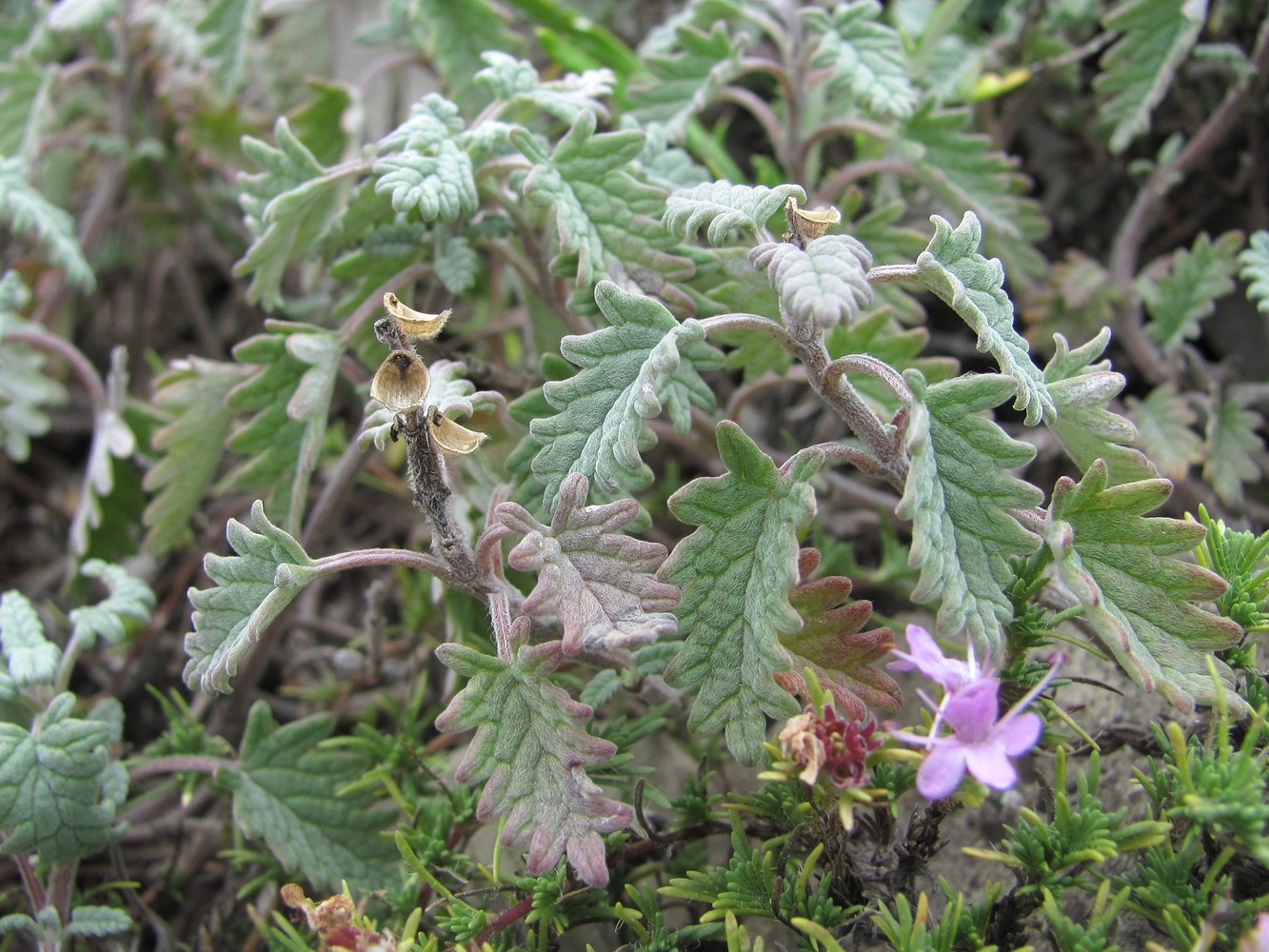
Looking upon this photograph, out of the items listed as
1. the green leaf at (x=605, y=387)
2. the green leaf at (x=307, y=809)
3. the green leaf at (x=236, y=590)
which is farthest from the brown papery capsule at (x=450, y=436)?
the green leaf at (x=307, y=809)

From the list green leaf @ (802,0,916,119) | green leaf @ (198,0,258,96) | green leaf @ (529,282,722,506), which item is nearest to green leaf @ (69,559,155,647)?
green leaf @ (529,282,722,506)

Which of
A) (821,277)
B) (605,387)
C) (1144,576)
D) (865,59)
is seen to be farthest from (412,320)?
(865,59)

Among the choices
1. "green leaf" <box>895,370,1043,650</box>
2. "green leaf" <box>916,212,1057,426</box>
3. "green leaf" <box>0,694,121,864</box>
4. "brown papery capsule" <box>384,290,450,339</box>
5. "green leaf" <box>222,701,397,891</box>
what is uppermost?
"green leaf" <box>916,212,1057,426</box>

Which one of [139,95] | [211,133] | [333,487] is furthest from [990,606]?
[139,95]

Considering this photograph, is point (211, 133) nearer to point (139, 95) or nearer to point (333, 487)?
point (139, 95)

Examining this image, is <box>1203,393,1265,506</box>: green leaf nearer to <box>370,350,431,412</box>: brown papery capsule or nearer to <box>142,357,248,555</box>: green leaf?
<box>370,350,431,412</box>: brown papery capsule

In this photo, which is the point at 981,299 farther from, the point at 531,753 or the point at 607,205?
the point at 531,753
